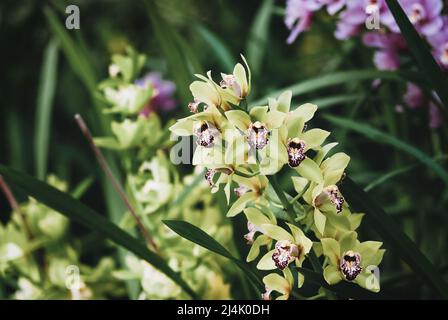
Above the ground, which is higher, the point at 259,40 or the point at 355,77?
the point at 259,40

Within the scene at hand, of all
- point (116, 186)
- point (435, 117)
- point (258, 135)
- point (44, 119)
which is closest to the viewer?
point (258, 135)

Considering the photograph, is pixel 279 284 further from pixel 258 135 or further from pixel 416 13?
pixel 416 13

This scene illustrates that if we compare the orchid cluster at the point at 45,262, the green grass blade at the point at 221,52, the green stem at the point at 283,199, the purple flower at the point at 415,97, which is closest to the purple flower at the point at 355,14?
the purple flower at the point at 415,97

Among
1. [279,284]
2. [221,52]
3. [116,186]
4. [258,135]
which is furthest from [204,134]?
[221,52]

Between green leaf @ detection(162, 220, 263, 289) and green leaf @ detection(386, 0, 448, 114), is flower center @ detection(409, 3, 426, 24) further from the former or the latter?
green leaf @ detection(162, 220, 263, 289)

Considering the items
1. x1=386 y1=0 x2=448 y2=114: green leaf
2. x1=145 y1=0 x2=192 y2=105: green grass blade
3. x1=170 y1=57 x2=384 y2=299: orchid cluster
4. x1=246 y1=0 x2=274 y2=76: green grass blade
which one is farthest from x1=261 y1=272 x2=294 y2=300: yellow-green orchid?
x1=246 y1=0 x2=274 y2=76: green grass blade

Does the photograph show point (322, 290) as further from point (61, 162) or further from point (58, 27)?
point (61, 162)

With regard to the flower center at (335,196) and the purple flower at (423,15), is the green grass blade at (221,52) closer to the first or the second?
the purple flower at (423,15)
